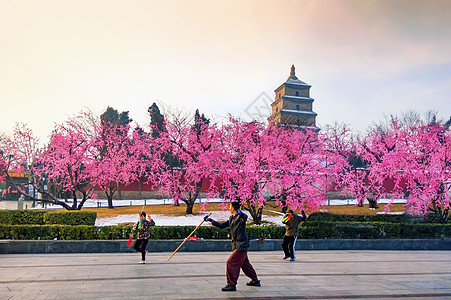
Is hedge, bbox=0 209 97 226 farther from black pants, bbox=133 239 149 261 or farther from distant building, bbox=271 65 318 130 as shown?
distant building, bbox=271 65 318 130

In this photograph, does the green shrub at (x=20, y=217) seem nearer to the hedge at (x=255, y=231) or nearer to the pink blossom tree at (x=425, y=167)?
the hedge at (x=255, y=231)

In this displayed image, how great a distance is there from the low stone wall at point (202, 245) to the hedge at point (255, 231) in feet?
2.15

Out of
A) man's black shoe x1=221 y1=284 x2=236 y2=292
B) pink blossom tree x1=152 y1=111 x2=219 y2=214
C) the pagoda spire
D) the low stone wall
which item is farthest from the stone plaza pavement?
the pagoda spire

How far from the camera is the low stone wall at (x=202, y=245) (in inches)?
548

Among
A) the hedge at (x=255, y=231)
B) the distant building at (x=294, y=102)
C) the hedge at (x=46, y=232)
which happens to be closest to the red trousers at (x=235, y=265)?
the hedge at (x=255, y=231)

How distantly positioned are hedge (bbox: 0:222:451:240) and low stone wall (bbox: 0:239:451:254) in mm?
654

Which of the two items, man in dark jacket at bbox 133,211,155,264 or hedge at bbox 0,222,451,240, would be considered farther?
hedge at bbox 0,222,451,240

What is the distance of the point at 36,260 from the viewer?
12.1 m

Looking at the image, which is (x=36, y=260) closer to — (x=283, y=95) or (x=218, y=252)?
(x=218, y=252)

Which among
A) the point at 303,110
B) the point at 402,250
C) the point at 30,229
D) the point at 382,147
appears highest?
the point at 303,110

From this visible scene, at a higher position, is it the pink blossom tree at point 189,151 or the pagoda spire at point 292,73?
→ the pagoda spire at point 292,73

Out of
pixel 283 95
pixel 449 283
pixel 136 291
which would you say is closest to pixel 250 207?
pixel 449 283

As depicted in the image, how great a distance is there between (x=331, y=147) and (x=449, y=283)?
1032 inches

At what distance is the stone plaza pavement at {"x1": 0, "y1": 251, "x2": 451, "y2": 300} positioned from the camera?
7676mm
